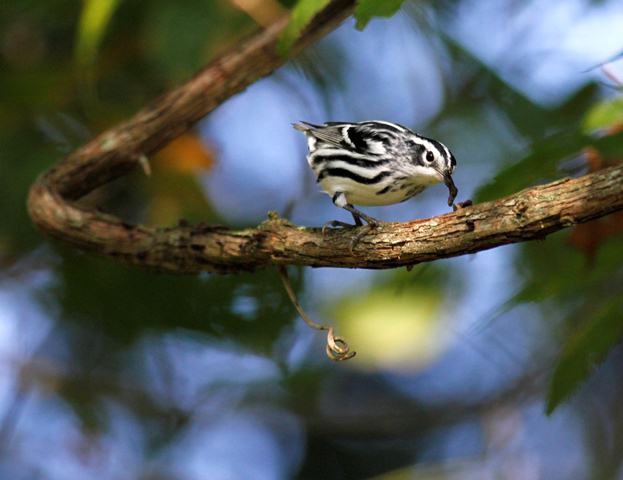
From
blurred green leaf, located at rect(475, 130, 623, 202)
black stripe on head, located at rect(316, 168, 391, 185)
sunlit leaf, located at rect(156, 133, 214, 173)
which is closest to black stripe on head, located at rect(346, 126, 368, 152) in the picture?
black stripe on head, located at rect(316, 168, 391, 185)

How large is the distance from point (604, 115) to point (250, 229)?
2.85 ft

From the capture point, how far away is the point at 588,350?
1922mm

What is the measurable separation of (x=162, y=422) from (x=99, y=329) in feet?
2.07

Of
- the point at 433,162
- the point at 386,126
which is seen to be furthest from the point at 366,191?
the point at 386,126

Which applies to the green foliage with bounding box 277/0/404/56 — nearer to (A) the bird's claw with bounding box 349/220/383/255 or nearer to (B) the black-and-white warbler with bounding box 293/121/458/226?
(A) the bird's claw with bounding box 349/220/383/255

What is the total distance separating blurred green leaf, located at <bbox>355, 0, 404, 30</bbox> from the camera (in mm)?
1594

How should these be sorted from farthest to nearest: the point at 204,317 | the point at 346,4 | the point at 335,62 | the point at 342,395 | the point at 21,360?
the point at 342,395 → the point at 21,360 → the point at 335,62 → the point at 204,317 → the point at 346,4

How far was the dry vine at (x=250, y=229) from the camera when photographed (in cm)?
167

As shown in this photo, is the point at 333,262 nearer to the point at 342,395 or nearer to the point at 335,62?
the point at 335,62

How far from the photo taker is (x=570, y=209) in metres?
1.63

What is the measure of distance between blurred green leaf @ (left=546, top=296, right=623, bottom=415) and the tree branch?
1.06 ft

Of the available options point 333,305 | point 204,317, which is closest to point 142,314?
point 204,317

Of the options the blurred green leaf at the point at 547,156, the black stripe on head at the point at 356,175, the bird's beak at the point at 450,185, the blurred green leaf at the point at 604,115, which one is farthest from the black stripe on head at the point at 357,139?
the blurred green leaf at the point at 604,115

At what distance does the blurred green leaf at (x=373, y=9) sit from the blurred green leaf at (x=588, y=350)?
75 cm
